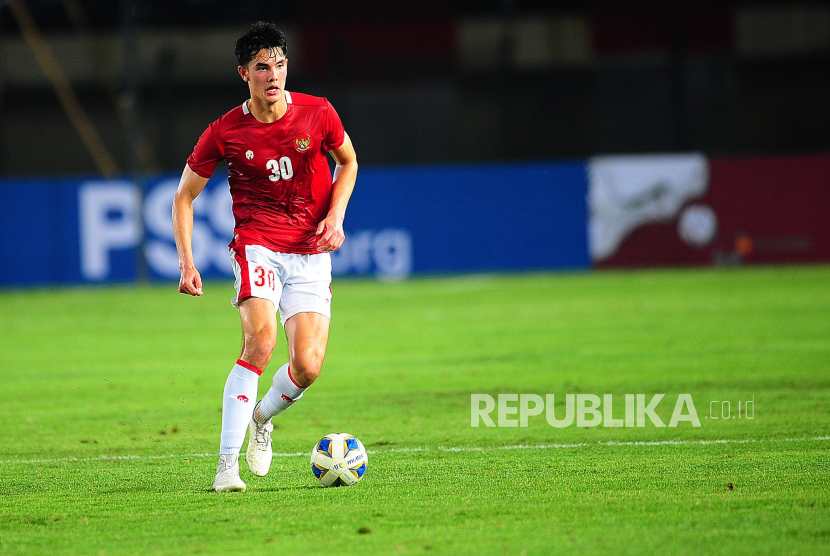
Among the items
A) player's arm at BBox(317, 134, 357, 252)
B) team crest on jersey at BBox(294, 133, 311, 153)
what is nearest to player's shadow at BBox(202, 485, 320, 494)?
player's arm at BBox(317, 134, 357, 252)

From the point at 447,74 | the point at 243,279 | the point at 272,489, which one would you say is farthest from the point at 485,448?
the point at 447,74

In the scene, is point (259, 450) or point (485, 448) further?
point (485, 448)

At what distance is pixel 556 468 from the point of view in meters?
6.04

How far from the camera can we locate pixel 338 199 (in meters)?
6.12

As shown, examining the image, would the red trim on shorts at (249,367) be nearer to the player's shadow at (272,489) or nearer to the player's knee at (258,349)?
the player's knee at (258,349)

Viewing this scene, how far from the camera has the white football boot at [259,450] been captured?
5957 millimetres

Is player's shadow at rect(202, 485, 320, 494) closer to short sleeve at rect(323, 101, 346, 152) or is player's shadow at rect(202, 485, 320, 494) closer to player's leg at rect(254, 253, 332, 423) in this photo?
player's leg at rect(254, 253, 332, 423)

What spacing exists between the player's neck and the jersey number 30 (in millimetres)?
221

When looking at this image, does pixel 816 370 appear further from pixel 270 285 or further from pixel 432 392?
pixel 270 285

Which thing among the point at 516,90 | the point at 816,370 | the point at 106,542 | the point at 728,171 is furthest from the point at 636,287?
the point at 106,542

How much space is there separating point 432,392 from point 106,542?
16.1 ft

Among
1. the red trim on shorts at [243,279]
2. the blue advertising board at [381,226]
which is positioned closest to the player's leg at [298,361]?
the red trim on shorts at [243,279]

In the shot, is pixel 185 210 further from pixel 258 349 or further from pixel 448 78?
pixel 448 78

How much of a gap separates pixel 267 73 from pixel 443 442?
8.55 feet
